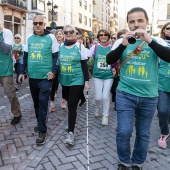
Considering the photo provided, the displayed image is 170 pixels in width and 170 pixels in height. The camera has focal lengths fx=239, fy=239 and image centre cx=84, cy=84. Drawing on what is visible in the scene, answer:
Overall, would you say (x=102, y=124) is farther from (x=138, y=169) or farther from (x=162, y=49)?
(x=162, y=49)

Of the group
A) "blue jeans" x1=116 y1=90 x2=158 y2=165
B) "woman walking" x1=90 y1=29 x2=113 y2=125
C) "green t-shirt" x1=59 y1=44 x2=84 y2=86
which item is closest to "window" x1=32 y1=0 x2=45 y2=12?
"woman walking" x1=90 y1=29 x2=113 y2=125

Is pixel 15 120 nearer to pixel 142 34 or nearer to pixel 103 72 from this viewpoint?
pixel 103 72

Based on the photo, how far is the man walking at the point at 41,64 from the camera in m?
4.08

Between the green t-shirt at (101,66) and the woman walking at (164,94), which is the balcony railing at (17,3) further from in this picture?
the woman walking at (164,94)

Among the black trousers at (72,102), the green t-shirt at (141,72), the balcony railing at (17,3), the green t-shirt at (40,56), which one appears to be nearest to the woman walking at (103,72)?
the black trousers at (72,102)

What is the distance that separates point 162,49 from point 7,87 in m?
3.32

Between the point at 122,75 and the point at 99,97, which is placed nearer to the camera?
the point at 122,75

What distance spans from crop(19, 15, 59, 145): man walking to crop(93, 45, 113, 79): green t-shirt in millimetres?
1351

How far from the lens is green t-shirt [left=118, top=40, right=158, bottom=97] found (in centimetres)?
275

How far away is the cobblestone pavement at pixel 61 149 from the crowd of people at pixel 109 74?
0.64 feet

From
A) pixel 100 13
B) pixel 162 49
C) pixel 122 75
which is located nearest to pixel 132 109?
pixel 122 75

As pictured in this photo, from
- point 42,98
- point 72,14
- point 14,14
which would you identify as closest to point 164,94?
point 42,98

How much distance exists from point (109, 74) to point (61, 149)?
2.09 m

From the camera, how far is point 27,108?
6.32 metres
